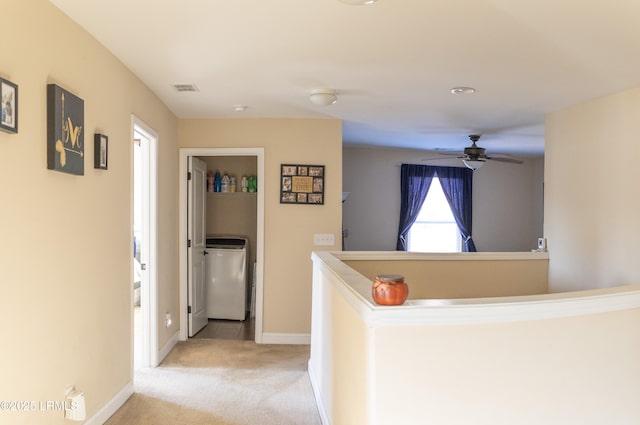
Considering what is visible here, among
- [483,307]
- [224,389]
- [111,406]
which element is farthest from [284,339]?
[483,307]

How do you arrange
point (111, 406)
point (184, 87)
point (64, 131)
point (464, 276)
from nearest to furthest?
point (64, 131)
point (111, 406)
point (184, 87)
point (464, 276)

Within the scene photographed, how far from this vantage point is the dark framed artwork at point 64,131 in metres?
2.12

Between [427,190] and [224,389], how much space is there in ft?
16.8

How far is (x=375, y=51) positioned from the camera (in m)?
2.70

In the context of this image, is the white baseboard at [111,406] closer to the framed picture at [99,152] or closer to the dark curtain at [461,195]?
the framed picture at [99,152]

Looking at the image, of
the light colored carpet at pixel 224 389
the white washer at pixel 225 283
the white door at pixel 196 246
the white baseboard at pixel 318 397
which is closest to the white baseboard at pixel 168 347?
the light colored carpet at pixel 224 389

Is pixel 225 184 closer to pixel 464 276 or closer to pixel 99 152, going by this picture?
pixel 99 152

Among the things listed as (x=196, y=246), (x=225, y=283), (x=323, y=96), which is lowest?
(x=225, y=283)

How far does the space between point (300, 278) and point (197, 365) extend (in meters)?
1.30

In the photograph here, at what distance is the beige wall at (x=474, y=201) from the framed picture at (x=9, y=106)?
222 inches

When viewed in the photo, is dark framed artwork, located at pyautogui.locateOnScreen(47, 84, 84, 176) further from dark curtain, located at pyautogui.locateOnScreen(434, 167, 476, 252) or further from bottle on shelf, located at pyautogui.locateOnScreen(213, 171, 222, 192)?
dark curtain, located at pyautogui.locateOnScreen(434, 167, 476, 252)

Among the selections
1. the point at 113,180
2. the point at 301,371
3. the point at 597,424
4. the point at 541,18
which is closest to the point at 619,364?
the point at 597,424

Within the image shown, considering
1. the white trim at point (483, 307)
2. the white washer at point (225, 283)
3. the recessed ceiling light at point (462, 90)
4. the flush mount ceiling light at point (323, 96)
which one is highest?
the recessed ceiling light at point (462, 90)

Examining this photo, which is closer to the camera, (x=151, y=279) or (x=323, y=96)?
(x=323, y=96)
